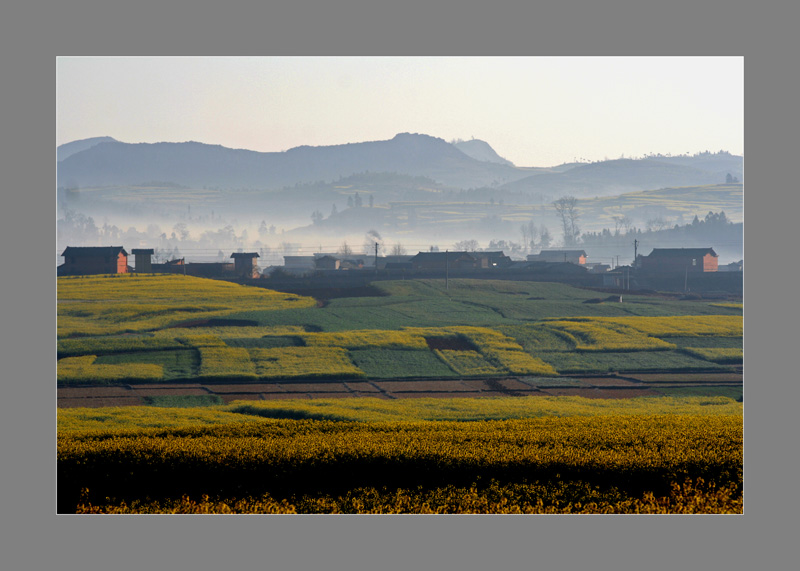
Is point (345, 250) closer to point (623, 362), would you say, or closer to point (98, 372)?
point (623, 362)

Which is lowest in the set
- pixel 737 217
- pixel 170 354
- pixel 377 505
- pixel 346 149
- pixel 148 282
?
pixel 377 505

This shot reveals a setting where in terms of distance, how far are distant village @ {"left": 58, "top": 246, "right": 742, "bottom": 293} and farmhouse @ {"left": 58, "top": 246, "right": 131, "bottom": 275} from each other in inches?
5.0

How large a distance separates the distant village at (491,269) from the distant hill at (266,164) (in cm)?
387

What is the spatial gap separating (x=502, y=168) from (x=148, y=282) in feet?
42.5

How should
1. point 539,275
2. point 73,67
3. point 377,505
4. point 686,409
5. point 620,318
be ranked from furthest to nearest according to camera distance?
point 539,275, point 620,318, point 686,409, point 73,67, point 377,505

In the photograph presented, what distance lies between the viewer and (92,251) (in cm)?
2359

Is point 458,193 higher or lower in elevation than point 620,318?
higher

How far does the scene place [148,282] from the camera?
27016mm

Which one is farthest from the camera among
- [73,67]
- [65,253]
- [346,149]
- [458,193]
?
[458,193]

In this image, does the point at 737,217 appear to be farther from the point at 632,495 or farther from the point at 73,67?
the point at 73,67

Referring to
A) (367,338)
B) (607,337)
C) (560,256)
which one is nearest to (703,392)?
(607,337)

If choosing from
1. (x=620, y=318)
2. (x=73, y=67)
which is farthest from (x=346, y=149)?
(x=620, y=318)

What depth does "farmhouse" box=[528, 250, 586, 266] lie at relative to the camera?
30.8 metres

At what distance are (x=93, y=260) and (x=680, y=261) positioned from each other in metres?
22.6
